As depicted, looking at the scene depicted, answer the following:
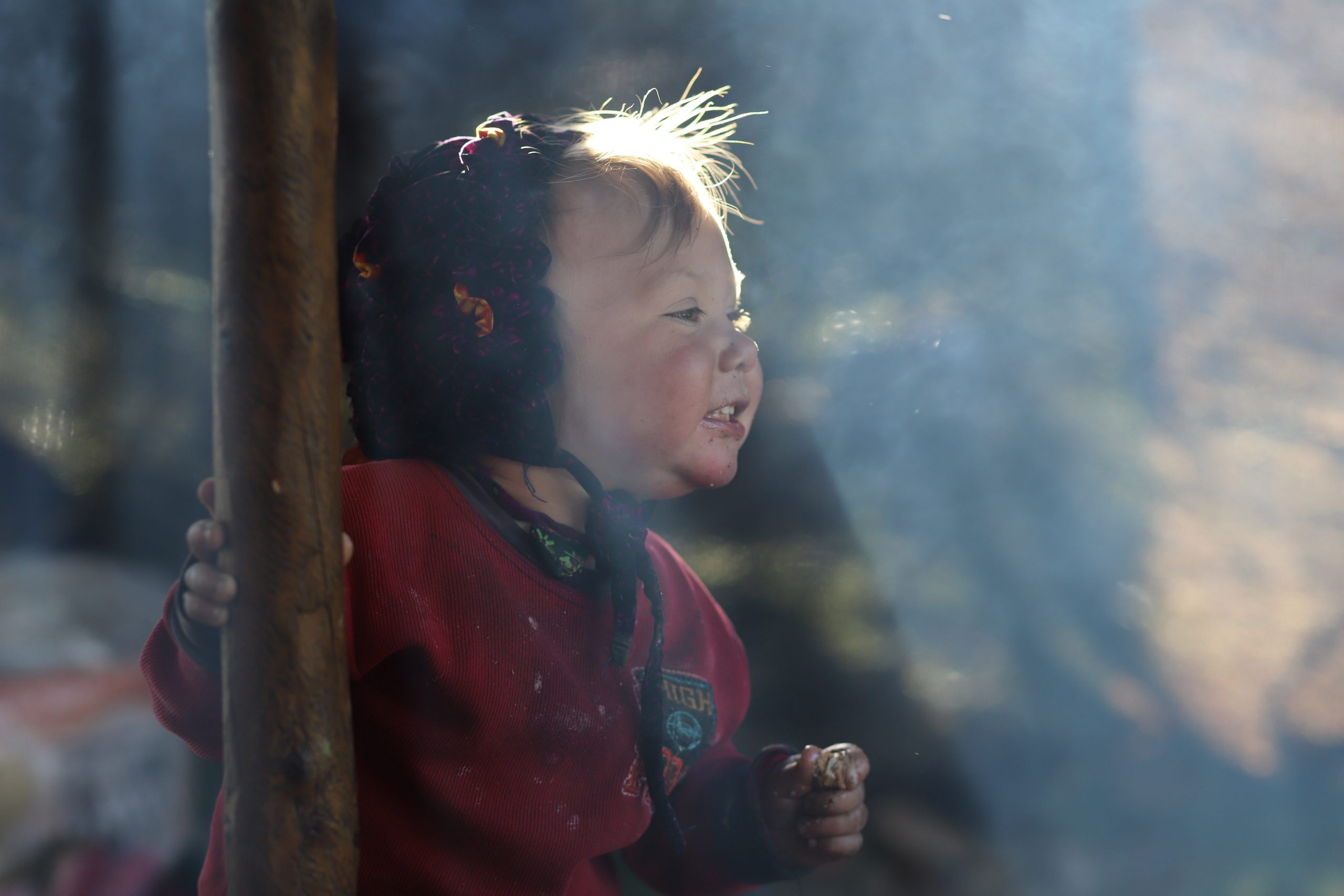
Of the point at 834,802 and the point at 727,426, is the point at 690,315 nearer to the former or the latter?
the point at 727,426

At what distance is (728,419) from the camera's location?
0.66 meters

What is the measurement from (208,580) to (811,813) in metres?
0.46

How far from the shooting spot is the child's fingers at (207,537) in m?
0.44

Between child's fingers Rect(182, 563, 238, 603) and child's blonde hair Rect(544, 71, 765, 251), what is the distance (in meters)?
0.33

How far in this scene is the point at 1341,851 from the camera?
0.74m

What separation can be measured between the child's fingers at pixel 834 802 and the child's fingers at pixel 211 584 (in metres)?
0.45

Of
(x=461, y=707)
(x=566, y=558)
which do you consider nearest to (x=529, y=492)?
(x=566, y=558)

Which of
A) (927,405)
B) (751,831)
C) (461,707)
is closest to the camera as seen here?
(461,707)

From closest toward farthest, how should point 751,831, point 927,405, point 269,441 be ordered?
point 269,441 → point 751,831 → point 927,405

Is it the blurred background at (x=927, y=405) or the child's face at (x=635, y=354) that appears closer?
the child's face at (x=635, y=354)

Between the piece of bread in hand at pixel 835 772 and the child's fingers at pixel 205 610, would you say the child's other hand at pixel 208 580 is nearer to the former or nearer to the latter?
the child's fingers at pixel 205 610

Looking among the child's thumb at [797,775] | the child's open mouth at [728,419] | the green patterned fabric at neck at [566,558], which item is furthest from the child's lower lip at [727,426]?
the child's thumb at [797,775]

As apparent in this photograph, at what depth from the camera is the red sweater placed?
1.84 feet

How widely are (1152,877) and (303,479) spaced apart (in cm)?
80
